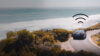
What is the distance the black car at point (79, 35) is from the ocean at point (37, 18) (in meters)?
0.12

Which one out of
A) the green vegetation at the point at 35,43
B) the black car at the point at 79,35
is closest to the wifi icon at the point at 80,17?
the black car at the point at 79,35

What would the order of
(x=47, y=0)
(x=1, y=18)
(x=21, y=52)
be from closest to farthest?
(x=1, y=18)
(x=21, y=52)
(x=47, y=0)

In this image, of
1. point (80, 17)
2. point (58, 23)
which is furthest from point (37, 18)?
point (80, 17)

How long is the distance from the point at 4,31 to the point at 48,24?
33.8 inches

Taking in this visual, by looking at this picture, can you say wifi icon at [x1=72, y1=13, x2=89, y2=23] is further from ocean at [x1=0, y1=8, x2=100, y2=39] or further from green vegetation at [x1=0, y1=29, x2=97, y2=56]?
green vegetation at [x1=0, y1=29, x2=97, y2=56]

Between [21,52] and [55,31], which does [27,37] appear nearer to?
[21,52]

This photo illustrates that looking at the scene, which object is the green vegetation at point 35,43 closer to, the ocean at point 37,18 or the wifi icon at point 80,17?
the ocean at point 37,18

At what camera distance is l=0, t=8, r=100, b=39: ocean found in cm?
232

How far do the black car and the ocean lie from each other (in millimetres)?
124

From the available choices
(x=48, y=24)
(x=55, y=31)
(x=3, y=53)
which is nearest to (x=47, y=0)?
(x=48, y=24)

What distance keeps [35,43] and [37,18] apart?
1.62 ft

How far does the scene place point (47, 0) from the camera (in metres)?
2.66

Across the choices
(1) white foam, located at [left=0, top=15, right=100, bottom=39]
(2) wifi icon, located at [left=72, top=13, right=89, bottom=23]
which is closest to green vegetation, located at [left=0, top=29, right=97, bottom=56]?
(1) white foam, located at [left=0, top=15, right=100, bottom=39]

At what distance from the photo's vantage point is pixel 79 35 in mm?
2654
